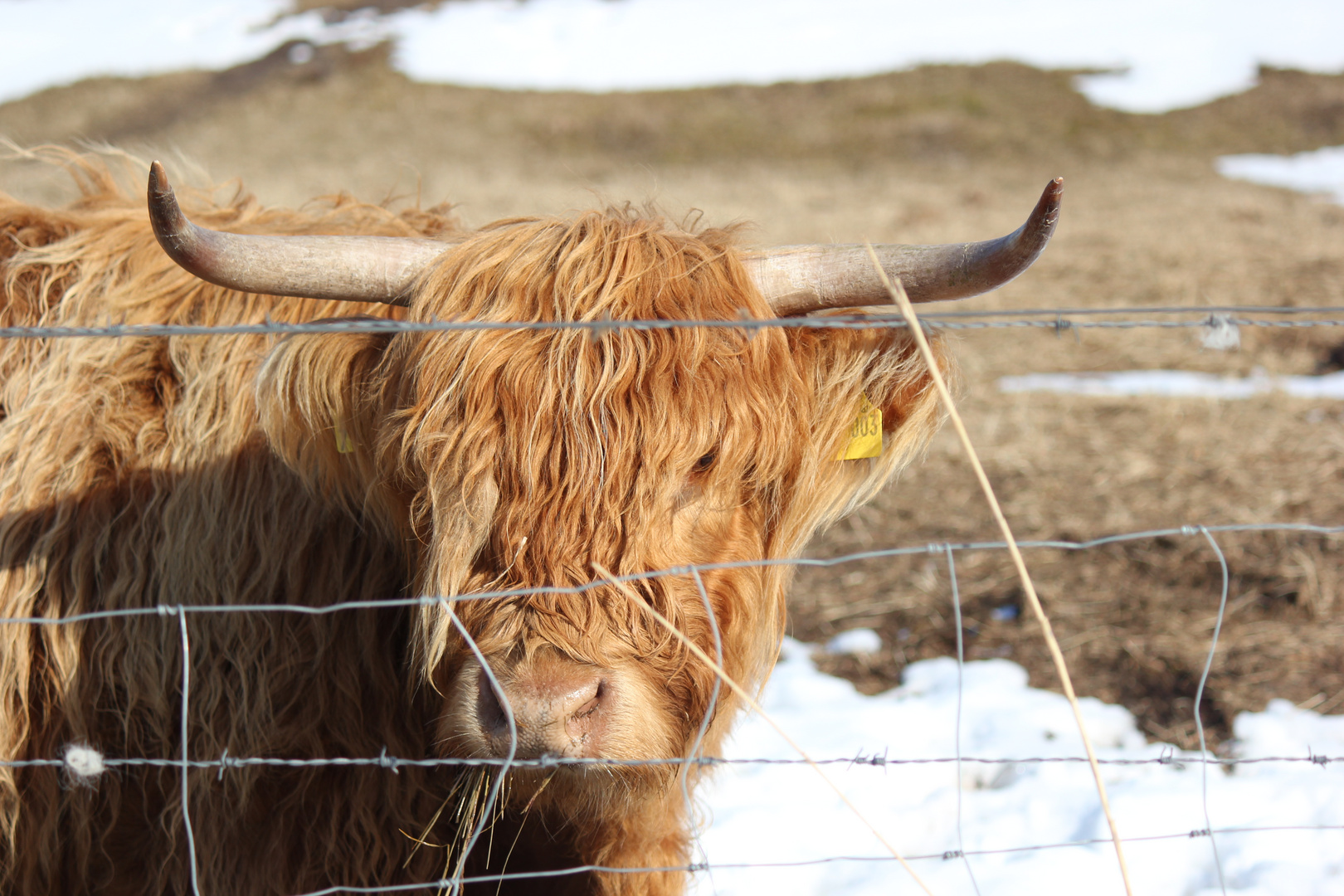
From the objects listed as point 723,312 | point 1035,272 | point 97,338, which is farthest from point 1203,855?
point 1035,272

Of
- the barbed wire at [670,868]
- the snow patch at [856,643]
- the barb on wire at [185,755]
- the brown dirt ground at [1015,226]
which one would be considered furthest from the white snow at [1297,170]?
the barb on wire at [185,755]

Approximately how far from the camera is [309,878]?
216 centimetres

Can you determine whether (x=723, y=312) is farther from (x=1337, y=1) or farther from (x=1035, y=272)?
(x=1337, y=1)

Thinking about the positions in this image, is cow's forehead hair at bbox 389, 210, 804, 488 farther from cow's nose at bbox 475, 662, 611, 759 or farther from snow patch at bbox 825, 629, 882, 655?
snow patch at bbox 825, 629, 882, 655

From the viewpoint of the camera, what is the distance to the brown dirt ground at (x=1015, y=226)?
3604mm

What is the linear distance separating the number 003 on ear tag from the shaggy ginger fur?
26 millimetres

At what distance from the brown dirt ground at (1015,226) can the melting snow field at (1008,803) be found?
0.20 metres

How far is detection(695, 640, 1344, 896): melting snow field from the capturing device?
2518 mm

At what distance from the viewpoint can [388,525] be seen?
6.90 feet

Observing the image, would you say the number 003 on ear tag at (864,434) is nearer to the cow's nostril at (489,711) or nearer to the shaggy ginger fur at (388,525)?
the shaggy ginger fur at (388,525)

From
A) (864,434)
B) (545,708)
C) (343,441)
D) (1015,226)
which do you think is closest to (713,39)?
(1015,226)

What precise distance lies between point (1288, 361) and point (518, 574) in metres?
6.05

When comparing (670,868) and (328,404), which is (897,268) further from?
(670,868)

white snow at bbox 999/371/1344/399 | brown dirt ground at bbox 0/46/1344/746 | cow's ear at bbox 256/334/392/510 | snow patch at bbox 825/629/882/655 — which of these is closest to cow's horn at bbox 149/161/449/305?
cow's ear at bbox 256/334/392/510
